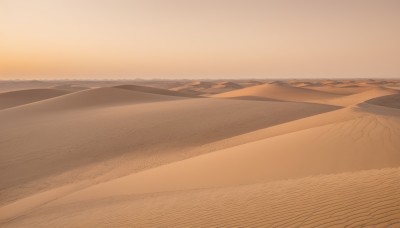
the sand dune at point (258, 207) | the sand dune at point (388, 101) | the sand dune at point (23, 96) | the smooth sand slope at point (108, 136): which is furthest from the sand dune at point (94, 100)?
the sand dune at point (388, 101)

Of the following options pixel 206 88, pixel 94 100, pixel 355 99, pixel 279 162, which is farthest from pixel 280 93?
pixel 279 162

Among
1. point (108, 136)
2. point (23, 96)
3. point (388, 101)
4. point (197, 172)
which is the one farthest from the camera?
point (23, 96)

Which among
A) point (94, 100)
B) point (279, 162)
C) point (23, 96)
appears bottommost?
point (279, 162)

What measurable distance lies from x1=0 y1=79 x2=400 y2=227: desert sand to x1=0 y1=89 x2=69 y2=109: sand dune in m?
16.1

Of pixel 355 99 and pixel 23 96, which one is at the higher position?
pixel 23 96

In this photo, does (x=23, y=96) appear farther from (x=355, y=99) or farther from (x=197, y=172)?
(x=355, y=99)

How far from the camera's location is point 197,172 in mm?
8336

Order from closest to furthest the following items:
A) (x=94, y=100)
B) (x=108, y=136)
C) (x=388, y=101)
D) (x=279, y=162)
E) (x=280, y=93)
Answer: (x=279, y=162) < (x=108, y=136) < (x=94, y=100) < (x=388, y=101) < (x=280, y=93)

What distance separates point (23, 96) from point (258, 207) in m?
35.9

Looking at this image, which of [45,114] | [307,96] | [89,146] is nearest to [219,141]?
[89,146]

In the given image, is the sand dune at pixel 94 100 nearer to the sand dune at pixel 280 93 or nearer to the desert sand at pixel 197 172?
the desert sand at pixel 197 172

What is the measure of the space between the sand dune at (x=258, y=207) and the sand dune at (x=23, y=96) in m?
28.4

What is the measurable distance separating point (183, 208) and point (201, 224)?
959 millimetres

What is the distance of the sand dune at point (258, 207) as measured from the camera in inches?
165
